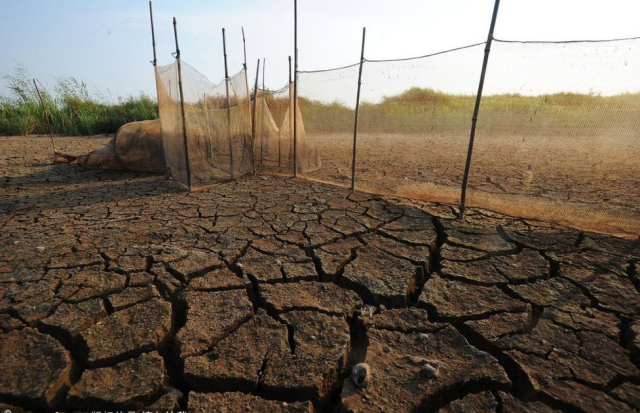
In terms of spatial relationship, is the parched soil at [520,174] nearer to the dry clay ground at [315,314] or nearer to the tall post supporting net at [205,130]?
the dry clay ground at [315,314]

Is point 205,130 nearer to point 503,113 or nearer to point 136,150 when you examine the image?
point 136,150

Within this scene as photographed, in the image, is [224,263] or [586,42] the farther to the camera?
[586,42]

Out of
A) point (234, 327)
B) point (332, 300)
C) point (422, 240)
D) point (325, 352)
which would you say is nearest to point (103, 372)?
point (234, 327)

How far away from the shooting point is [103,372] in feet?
4.53

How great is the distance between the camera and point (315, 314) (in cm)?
179

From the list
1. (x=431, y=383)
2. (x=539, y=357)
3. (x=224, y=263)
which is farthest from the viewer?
(x=224, y=263)

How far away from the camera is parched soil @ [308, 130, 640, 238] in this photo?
10.3 feet

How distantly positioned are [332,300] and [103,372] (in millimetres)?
1119

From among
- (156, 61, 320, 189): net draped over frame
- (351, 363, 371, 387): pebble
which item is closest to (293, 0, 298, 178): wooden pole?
(156, 61, 320, 189): net draped over frame

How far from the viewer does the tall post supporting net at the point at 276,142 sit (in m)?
5.21

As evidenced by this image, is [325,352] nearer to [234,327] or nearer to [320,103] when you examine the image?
[234,327]

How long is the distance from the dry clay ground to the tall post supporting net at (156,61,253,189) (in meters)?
1.39

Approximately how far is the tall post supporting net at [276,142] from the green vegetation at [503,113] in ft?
2.84

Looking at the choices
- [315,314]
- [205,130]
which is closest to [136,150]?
[205,130]
